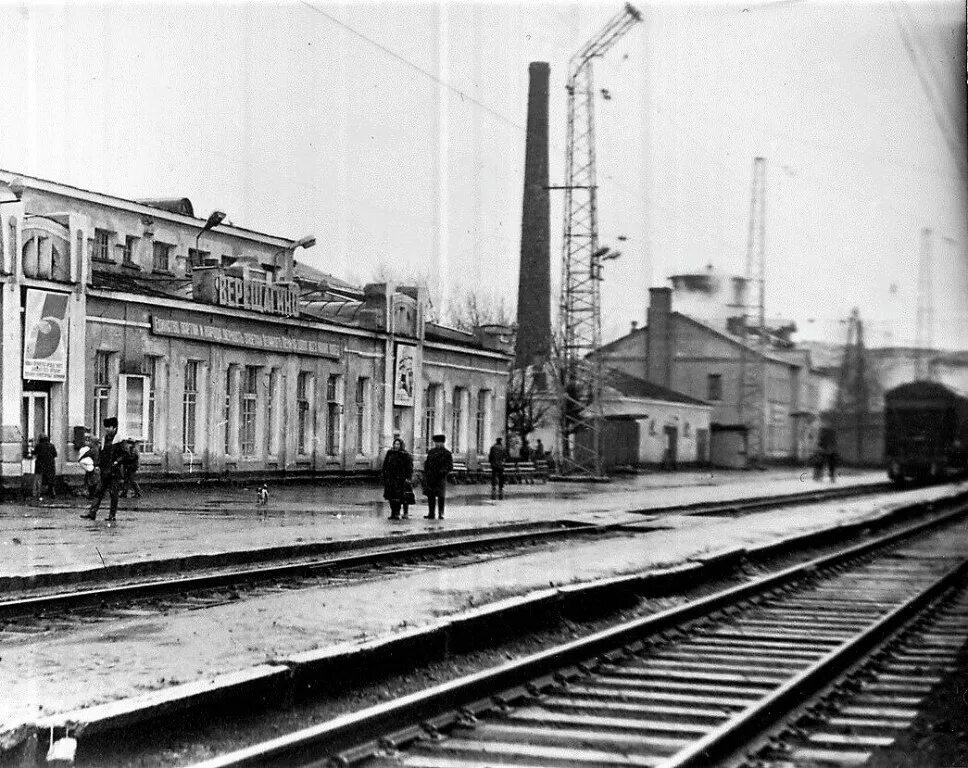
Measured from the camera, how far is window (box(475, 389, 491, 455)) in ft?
152

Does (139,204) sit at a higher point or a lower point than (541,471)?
higher

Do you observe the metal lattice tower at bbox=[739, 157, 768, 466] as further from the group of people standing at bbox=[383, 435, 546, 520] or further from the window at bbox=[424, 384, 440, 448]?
the group of people standing at bbox=[383, 435, 546, 520]

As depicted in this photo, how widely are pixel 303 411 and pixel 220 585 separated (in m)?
23.5

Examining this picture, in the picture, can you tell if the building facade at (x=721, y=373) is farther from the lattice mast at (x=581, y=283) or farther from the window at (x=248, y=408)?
the window at (x=248, y=408)

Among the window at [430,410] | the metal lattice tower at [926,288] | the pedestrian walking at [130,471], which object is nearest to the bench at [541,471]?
the window at [430,410]

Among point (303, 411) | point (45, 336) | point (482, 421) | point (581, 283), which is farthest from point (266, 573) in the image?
point (581, 283)

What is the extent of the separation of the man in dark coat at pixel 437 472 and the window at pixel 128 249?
1644cm

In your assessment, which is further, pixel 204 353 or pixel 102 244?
pixel 102 244

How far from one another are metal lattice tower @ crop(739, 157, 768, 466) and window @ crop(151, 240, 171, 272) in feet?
56.4

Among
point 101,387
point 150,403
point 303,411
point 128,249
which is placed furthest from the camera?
point 128,249

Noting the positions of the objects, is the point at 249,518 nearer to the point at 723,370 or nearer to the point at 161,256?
the point at 161,256

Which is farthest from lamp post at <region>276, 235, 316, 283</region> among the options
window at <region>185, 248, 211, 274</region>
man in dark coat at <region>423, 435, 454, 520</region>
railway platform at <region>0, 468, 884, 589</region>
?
man in dark coat at <region>423, 435, 454, 520</region>

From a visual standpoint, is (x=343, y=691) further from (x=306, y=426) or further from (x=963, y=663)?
(x=306, y=426)

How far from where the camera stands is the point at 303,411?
124 ft
